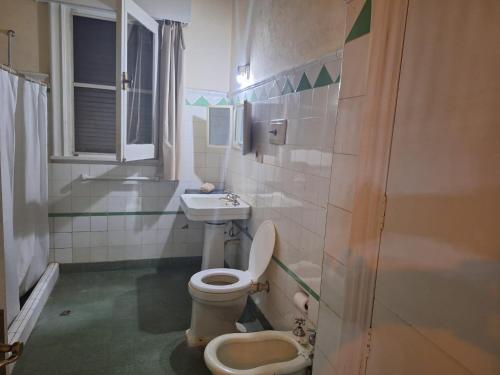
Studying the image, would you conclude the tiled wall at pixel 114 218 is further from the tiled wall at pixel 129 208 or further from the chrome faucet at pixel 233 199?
the chrome faucet at pixel 233 199

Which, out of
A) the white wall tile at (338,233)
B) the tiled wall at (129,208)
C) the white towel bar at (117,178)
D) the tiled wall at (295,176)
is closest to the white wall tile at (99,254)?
the tiled wall at (129,208)

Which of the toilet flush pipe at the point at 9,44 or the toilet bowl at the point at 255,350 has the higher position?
the toilet flush pipe at the point at 9,44

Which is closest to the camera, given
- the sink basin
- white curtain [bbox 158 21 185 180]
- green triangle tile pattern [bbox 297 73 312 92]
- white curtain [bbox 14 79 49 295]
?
green triangle tile pattern [bbox 297 73 312 92]

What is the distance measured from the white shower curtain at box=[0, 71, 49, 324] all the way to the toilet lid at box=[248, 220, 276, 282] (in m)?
1.52

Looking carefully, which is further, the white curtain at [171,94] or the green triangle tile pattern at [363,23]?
the white curtain at [171,94]

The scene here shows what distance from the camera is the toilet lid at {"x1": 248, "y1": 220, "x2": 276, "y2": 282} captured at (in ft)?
7.23

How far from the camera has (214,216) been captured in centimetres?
261

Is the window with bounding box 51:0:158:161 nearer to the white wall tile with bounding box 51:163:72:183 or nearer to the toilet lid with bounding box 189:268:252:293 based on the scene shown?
the white wall tile with bounding box 51:163:72:183

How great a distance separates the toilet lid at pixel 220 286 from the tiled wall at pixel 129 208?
1215 mm

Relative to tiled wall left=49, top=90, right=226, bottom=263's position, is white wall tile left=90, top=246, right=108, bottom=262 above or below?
below

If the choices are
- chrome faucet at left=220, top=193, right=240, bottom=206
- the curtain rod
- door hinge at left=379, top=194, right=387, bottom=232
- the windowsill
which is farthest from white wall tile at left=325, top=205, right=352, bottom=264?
the windowsill

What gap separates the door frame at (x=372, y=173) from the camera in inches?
35.2

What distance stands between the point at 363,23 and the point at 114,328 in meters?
2.39

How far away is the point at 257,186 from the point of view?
2.55 meters
